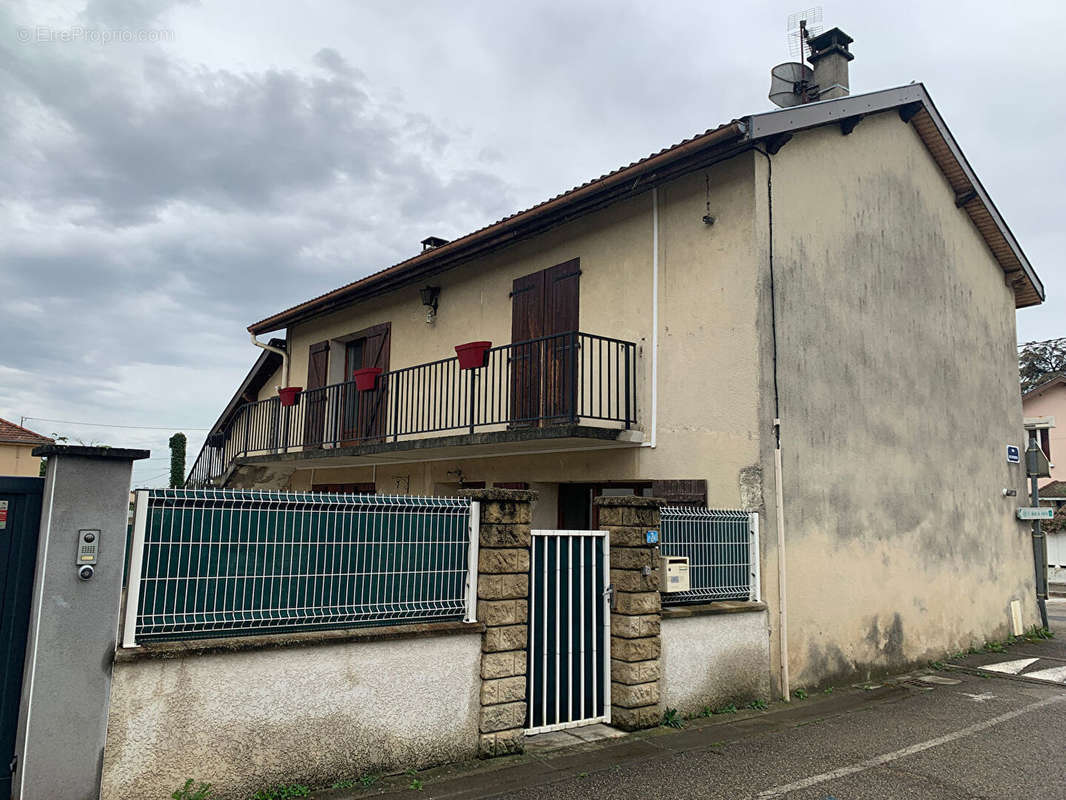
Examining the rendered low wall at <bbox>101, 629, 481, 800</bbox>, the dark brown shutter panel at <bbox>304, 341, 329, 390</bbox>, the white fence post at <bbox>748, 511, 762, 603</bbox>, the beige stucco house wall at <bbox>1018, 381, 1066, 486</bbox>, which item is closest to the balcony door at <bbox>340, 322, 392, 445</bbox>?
the dark brown shutter panel at <bbox>304, 341, 329, 390</bbox>

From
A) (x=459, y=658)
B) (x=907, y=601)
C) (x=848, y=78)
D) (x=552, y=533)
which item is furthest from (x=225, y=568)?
(x=848, y=78)

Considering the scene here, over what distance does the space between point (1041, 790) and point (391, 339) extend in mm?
10355

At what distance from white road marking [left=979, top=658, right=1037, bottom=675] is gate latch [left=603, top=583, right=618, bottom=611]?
18.5ft

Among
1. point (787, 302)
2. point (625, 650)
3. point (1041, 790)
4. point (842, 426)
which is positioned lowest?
point (1041, 790)

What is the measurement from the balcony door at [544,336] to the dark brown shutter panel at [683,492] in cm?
141

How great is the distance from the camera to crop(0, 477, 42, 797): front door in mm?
3977

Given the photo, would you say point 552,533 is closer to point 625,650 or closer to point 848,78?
point 625,650

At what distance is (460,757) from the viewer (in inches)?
205

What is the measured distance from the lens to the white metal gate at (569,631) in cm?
585

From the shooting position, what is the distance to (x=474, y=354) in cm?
933

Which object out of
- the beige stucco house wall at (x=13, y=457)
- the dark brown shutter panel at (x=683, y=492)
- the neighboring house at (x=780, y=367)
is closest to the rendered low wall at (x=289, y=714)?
the dark brown shutter panel at (x=683, y=492)

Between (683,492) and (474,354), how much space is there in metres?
3.06

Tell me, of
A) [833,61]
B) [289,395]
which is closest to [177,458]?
[289,395]

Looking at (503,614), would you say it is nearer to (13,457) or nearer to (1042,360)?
(13,457)
